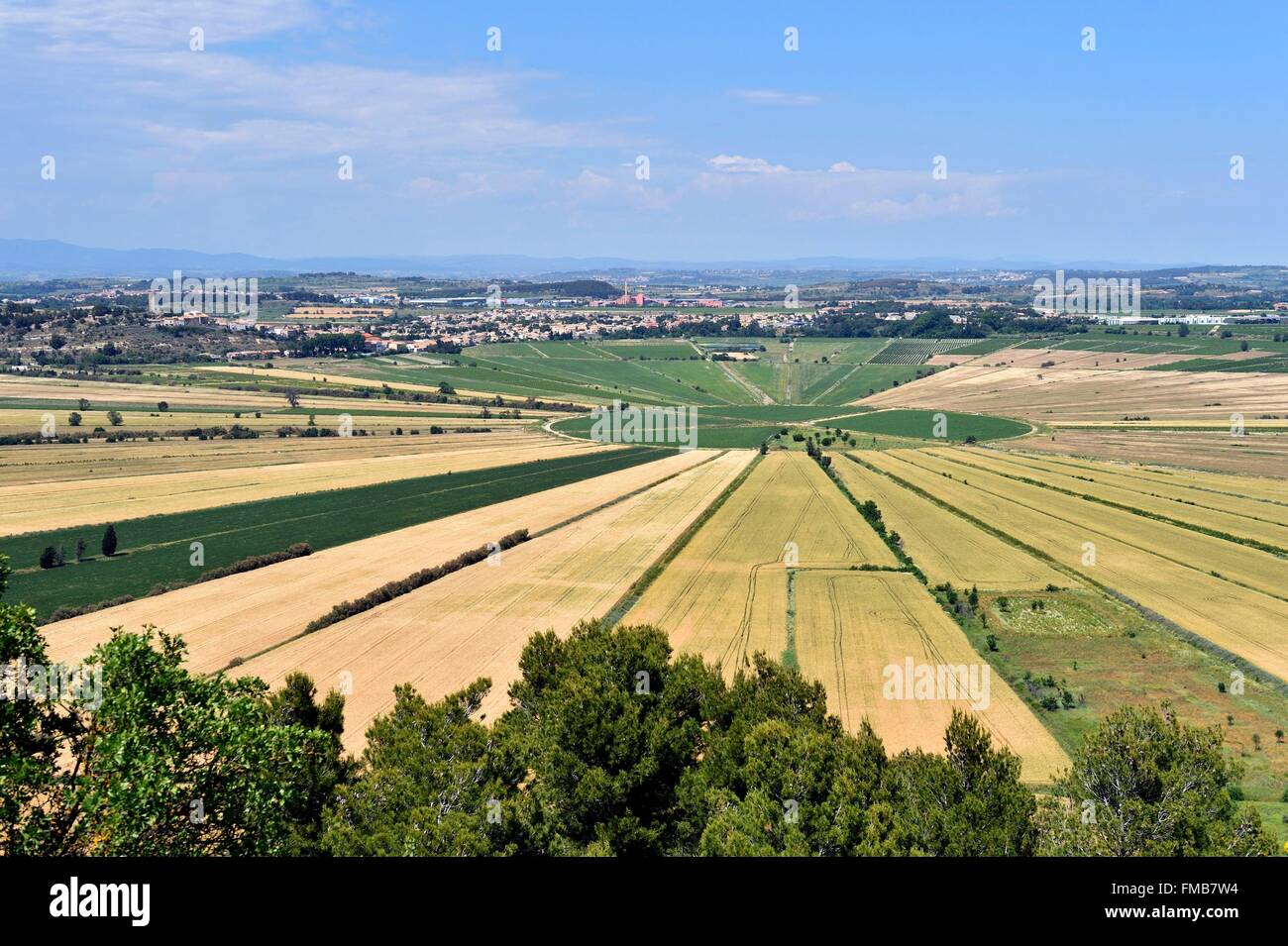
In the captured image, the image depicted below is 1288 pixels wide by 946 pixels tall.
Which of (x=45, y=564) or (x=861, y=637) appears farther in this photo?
(x=45, y=564)

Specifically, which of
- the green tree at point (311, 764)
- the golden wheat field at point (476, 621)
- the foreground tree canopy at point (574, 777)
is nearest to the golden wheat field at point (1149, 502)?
the golden wheat field at point (476, 621)

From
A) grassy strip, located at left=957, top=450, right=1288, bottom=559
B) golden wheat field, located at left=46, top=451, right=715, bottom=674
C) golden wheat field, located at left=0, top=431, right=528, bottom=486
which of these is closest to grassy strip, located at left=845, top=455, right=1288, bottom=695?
grassy strip, located at left=957, top=450, right=1288, bottom=559

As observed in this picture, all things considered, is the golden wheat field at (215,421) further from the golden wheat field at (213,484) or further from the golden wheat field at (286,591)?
the golden wheat field at (286,591)

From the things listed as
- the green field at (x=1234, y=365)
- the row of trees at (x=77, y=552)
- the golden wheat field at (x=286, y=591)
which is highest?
the green field at (x=1234, y=365)

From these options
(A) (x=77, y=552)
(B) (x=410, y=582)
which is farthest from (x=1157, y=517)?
(A) (x=77, y=552)

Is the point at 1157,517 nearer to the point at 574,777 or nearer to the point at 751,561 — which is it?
the point at 751,561

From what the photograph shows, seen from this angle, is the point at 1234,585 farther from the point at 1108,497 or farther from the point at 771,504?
the point at 771,504
